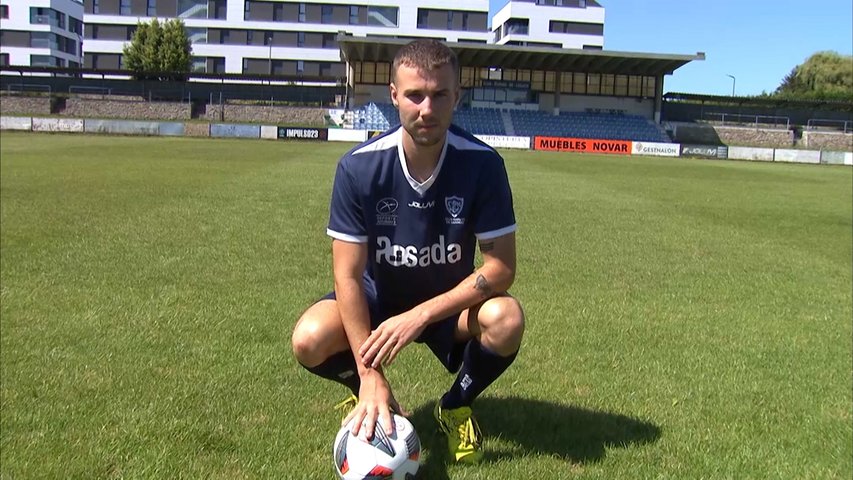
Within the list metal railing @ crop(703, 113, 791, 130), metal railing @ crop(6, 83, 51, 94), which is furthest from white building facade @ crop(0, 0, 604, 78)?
metal railing @ crop(703, 113, 791, 130)

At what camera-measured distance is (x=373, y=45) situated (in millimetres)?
53750

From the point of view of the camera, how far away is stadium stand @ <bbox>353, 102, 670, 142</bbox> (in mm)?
55500

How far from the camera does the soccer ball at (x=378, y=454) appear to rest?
282 cm

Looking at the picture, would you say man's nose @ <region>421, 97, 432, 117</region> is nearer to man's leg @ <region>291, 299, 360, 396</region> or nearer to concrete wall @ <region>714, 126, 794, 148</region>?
man's leg @ <region>291, 299, 360, 396</region>

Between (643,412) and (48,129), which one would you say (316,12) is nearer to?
(48,129)

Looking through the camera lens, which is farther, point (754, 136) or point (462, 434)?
point (754, 136)

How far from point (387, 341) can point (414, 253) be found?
456 millimetres

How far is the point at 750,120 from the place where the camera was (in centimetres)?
6156

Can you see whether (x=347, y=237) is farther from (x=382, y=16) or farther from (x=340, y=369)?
(x=382, y=16)

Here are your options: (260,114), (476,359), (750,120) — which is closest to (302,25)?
(260,114)

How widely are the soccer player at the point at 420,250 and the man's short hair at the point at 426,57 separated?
79mm

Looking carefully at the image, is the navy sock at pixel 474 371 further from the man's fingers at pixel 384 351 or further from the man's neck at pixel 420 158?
the man's neck at pixel 420 158

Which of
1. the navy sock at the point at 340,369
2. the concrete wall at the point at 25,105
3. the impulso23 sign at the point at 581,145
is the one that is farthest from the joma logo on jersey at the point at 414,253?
the concrete wall at the point at 25,105

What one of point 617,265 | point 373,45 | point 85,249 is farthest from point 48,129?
point 617,265
